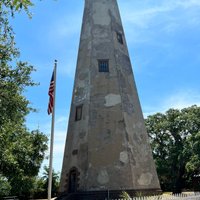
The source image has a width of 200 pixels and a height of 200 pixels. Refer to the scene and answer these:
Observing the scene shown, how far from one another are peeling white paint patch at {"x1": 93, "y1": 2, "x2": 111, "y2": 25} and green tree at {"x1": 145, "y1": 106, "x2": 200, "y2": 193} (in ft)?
72.2

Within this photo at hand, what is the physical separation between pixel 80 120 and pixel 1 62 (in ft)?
29.7

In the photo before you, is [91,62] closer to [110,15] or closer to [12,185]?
[110,15]

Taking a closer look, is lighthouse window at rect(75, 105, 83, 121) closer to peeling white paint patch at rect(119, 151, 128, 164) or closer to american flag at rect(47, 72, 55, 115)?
peeling white paint patch at rect(119, 151, 128, 164)

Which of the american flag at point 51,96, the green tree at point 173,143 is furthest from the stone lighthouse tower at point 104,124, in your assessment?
the green tree at point 173,143

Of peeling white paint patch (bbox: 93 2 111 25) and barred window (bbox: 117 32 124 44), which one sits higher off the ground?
peeling white paint patch (bbox: 93 2 111 25)

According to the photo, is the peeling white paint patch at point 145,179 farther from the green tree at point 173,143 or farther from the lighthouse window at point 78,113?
the green tree at point 173,143

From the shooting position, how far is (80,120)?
20.7 m

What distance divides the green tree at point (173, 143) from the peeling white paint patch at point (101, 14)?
72.2 feet

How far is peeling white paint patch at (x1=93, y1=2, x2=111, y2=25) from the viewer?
23.2 metres

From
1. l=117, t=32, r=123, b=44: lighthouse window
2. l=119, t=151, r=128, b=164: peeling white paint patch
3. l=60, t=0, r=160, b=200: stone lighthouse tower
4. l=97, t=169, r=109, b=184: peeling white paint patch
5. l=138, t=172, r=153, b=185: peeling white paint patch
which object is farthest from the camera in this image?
l=117, t=32, r=123, b=44: lighthouse window

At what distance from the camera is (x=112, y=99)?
2044 cm

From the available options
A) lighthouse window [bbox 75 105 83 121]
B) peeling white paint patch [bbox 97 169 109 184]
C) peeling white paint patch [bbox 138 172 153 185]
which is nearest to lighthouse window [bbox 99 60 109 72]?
lighthouse window [bbox 75 105 83 121]

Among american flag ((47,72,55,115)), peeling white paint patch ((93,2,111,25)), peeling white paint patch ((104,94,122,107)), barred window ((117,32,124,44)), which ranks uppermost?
peeling white paint patch ((93,2,111,25))

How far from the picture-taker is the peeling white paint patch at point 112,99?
20281 mm
